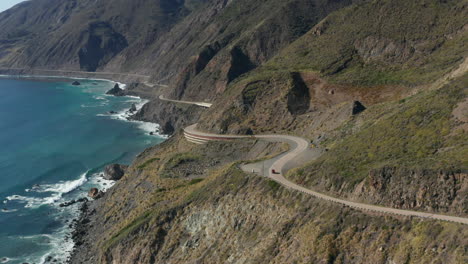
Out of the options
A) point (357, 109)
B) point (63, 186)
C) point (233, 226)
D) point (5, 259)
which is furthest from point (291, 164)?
point (63, 186)

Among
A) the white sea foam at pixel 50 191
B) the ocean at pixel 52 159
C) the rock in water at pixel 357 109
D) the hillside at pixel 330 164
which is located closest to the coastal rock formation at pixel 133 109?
the ocean at pixel 52 159

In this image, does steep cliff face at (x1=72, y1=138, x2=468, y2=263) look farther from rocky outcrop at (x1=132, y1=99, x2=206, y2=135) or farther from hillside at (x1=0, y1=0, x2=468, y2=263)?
rocky outcrop at (x1=132, y1=99, x2=206, y2=135)

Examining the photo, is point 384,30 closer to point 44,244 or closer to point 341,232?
point 341,232

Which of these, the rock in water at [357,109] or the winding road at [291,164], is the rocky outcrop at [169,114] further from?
the rock in water at [357,109]

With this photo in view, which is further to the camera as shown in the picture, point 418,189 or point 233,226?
point 233,226

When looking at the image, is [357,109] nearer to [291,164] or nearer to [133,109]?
[291,164]

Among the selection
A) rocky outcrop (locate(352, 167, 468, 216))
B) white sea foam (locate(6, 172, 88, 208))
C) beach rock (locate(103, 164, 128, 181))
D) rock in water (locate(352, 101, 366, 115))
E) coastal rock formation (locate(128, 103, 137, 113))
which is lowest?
white sea foam (locate(6, 172, 88, 208))

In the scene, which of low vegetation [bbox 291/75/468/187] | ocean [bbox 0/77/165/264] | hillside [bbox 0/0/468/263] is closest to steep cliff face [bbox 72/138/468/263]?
hillside [bbox 0/0/468/263]
